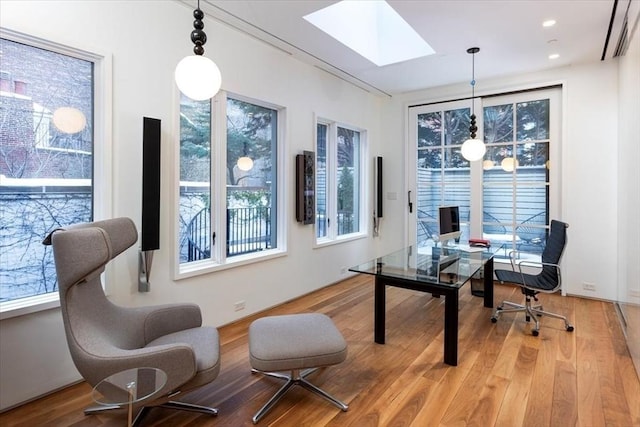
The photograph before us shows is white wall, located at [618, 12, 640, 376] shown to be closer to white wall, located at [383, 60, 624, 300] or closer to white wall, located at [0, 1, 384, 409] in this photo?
white wall, located at [383, 60, 624, 300]

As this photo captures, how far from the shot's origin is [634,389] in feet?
7.59

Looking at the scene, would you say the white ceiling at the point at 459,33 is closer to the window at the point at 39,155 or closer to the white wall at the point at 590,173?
the white wall at the point at 590,173

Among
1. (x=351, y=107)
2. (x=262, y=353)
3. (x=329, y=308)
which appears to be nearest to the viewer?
(x=262, y=353)

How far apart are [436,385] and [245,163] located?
2713 mm

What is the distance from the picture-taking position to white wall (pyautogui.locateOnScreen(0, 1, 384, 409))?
7.13ft

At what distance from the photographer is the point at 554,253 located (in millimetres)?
3402

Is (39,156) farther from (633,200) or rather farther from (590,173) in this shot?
(590,173)

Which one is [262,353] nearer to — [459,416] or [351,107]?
[459,416]

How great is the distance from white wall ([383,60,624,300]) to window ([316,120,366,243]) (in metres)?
2.72

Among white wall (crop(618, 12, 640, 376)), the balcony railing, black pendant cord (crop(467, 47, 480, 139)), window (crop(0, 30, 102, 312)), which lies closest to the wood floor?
white wall (crop(618, 12, 640, 376))

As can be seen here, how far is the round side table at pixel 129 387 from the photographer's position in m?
1.49

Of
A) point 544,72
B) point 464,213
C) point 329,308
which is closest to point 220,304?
point 329,308

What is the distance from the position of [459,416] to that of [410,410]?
28 centimetres

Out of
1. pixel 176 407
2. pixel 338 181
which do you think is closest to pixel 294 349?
pixel 176 407
